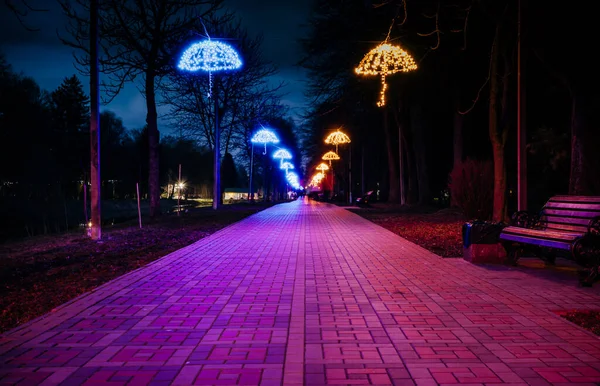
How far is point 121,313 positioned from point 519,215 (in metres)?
7.61

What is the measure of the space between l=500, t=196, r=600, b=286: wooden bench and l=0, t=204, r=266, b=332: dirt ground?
712cm

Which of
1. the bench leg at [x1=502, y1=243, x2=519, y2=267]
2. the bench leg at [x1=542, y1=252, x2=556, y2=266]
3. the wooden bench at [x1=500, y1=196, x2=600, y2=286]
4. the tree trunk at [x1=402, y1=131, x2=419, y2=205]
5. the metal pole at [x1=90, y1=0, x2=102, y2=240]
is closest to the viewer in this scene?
the wooden bench at [x1=500, y1=196, x2=600, y2=286]

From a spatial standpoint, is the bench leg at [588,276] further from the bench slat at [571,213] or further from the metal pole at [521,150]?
the metal pole at [521,150]

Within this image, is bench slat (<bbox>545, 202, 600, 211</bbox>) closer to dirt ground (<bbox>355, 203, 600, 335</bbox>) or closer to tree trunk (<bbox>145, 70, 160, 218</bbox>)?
dirt ground (<bbox>355, 203, 600, 335</bbox>)

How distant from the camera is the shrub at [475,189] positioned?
57.1ft

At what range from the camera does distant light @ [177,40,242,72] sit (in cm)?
1717

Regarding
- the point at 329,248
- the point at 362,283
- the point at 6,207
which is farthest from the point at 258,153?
the point at 362,283

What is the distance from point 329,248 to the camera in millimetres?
11961

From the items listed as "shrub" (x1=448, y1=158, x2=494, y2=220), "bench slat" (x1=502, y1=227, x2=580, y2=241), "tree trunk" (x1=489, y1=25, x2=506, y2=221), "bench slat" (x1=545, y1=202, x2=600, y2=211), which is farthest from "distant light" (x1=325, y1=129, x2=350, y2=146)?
"bench slat" (x1=502, y1=227, x2=580, y2=241)

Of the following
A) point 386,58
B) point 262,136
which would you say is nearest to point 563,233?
point 386,58

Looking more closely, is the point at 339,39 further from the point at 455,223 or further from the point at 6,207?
the point at 6,207

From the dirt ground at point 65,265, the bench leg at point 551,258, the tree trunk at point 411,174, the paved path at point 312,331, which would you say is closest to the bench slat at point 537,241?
the paved path at point 312,331

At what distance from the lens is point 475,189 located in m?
17.6

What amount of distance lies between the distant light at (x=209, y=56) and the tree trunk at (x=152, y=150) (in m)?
5.59
